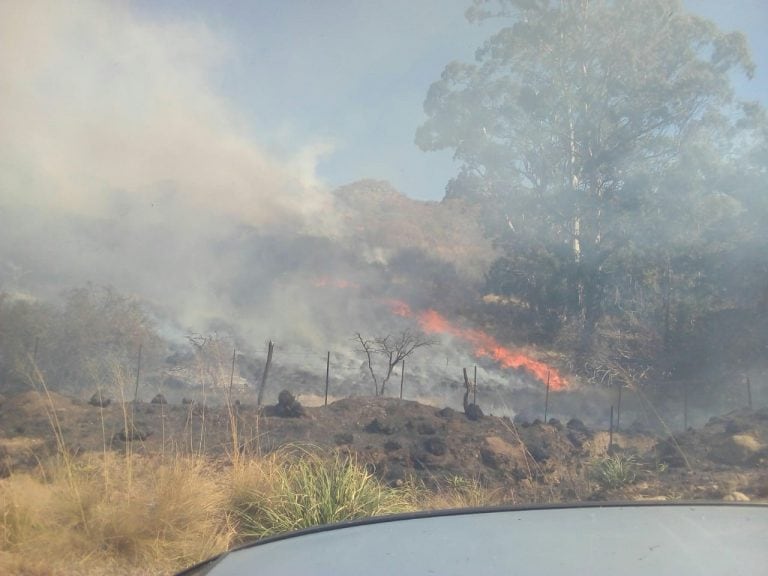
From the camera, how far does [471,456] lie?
927cm

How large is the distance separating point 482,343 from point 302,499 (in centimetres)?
2114

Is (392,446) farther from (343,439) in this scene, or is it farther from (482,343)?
(482,343)

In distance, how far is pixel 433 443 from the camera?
370 inches

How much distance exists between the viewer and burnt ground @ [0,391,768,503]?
25.5ft

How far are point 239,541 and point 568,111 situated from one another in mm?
22663

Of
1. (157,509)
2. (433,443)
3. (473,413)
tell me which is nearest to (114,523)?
(157,509)

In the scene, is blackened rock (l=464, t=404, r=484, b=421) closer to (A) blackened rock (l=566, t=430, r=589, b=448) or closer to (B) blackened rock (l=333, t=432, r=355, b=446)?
(A) blackened rock (l=566, t=430, r=589, b=448)

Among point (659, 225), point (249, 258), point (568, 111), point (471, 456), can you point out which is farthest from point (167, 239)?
point (471, 456)

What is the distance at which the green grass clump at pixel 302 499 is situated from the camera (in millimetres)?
5406

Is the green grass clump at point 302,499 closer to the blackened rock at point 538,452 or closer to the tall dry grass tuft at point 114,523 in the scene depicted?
the tall dry grass tuft at point 114,523

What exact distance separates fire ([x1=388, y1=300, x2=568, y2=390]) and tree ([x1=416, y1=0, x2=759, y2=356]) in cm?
198

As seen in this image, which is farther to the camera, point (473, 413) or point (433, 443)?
point (473, 413)

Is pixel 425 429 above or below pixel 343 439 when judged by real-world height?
above

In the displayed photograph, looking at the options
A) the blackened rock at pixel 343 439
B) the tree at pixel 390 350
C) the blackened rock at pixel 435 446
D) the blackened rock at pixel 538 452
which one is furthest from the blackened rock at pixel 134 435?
the tree at pixel 390 350
